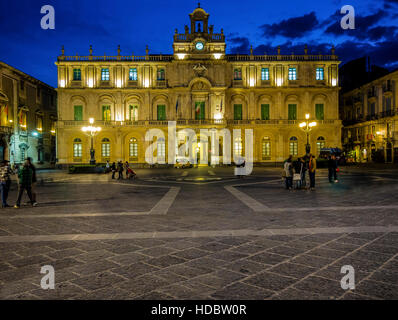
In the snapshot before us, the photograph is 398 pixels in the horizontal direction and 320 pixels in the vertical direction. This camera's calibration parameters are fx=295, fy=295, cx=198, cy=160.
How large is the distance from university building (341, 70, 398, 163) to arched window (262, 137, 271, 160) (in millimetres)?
11145

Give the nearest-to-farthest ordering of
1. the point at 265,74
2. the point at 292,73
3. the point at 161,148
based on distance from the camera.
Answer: the point at 161,148, the point at 265,74, the point at 292,73

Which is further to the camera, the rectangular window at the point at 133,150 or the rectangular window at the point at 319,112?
the rectangular window at the point at 319,112

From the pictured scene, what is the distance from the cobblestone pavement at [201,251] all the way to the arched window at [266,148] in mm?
31320

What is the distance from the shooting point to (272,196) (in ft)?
37.4

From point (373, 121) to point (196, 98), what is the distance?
82.1 feet

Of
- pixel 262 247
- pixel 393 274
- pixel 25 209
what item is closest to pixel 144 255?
pixel 262 247

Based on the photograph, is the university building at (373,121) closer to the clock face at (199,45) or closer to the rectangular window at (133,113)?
the clock face at (199,45)

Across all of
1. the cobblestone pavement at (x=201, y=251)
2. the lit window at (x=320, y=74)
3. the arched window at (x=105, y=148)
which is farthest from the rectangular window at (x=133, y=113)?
the cobblestone pavement at (x=201, y=251)

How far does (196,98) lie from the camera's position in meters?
39.2

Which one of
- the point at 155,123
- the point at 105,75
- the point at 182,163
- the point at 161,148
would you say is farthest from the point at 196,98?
the point at 105,75

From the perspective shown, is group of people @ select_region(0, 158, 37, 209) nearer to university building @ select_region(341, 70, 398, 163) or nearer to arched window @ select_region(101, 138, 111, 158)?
arched window @ select_region(101, 138, 111, 158)

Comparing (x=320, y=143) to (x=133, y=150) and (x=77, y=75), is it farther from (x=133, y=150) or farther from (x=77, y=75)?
(x=77, y=75)

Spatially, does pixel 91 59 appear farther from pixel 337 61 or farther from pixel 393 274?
pixel 393 274

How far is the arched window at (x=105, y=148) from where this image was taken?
39.9 meters
